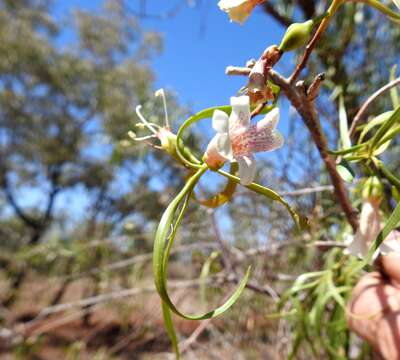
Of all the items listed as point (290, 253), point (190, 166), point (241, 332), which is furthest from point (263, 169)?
point (190, 166)

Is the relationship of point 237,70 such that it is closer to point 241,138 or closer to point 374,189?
point 241,138

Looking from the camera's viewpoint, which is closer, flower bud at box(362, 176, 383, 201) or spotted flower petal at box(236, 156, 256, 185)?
spotted flower petal at box(236, 156, 256, 185)

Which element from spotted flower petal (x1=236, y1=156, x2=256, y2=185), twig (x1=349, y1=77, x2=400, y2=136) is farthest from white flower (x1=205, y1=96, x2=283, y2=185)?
twig (x1=349, y1=77, x2=400, y2=136)

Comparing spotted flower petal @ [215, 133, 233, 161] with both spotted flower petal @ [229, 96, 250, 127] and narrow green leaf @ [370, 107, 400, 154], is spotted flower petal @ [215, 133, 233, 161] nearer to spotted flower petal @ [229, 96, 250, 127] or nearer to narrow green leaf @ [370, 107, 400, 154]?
spotted flower petal @ [229, 96, 250, 127]

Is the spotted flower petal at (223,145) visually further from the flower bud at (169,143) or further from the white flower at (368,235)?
the white flower at (368,235)

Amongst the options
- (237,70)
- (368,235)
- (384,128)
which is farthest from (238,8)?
(368,235)

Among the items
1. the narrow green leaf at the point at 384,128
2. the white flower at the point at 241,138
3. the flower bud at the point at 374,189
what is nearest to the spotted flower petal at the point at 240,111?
the white flower at the point at 241,138
